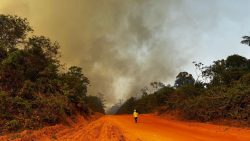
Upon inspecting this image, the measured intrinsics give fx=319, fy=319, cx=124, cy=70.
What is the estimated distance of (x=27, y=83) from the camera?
2855cm

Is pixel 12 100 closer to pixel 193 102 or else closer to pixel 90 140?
pixel 90 140

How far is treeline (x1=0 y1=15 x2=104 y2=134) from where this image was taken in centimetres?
2394

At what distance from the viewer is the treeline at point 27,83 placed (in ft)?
78.5

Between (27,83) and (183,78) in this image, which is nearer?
(27,83)

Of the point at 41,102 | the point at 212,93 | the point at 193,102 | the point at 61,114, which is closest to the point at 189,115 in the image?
the point at 193,102

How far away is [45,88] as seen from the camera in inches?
1266

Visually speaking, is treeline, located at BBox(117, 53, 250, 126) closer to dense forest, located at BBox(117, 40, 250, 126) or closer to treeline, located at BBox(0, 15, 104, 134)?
dense forest, located at BBox(117, 40, 250, 126)

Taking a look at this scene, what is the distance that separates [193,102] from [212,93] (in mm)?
2845

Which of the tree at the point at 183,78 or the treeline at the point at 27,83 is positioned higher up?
the tree at the point at 183,78

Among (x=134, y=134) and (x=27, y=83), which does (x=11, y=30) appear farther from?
(x=134, y=134)

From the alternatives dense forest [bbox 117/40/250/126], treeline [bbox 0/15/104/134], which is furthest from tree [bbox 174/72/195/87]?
treeline [bbox 0/15/104/134]

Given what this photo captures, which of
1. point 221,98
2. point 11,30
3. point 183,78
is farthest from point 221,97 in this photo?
point 183,78

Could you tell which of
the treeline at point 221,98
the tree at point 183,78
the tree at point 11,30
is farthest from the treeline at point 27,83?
the tree at point 183,78

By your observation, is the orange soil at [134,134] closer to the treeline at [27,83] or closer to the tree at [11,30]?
the treeline at [27,83]
